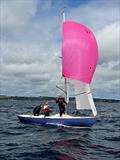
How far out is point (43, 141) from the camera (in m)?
19.8

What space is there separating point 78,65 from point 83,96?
3.18 metres

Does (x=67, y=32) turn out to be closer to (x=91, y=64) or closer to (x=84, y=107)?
(x=91, y=64)

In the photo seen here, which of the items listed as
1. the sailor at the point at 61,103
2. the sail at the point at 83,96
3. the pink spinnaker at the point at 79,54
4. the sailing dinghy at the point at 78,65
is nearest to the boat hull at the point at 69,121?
the sailing dinghy at the point at 78,65

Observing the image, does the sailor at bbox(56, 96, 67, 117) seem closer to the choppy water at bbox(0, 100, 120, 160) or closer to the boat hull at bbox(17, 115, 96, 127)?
the boat hull at bbox(17, 115, 96, 127)

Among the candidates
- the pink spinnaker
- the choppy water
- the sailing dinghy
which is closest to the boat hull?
the sailing dinghy

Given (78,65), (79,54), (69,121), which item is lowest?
(69,121)

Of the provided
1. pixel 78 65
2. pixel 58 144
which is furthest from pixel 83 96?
pixel 58 144

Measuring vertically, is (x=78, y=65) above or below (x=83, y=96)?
above

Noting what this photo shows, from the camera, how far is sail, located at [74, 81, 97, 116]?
91.9ft

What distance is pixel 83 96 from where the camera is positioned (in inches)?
1118

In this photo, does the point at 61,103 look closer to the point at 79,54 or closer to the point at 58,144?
the point at 79,54

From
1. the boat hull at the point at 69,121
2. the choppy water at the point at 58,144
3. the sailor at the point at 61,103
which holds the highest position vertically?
the sailor at the point at 61,103

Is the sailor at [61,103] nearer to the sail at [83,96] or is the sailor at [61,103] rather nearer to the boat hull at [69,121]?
the boat hull at [69,121]

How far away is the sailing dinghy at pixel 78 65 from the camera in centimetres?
2676
